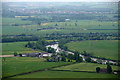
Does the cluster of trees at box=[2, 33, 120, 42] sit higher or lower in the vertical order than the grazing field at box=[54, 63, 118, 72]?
higher

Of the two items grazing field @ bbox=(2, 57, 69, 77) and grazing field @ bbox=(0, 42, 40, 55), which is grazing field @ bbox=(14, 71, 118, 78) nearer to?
grazing field @ bbox=(2, 57, 69, 77)

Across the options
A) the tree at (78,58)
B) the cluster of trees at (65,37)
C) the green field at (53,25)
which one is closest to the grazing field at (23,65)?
the tree at (78,58)

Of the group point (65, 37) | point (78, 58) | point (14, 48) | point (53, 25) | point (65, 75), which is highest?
point (53, 25)

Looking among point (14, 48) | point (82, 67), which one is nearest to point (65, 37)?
point (14, 48)

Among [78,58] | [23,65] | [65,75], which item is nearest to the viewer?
[65,75]

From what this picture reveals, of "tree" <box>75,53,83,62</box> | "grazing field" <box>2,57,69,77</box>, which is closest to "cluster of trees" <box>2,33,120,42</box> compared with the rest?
"tree" <box>75,53,83,62</box>

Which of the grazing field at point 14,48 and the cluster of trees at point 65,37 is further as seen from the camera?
the cluster of trees at point 65,37

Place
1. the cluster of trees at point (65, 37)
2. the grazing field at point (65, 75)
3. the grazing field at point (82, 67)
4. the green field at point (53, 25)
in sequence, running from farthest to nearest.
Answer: the green field at point (53, 25) → the cluster of trees at point (65, 37) → the grazing field at point (82, 67) → the grazing field at point (65, 75)

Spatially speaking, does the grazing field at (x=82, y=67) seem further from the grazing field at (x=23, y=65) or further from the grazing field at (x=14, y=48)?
the grazing field at (x=14, y=48)

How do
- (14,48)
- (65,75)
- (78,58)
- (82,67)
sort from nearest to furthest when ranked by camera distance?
(65,75), (82,67), (78,58), (14,48)

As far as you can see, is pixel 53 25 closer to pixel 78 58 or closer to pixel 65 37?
pixel 65 37
